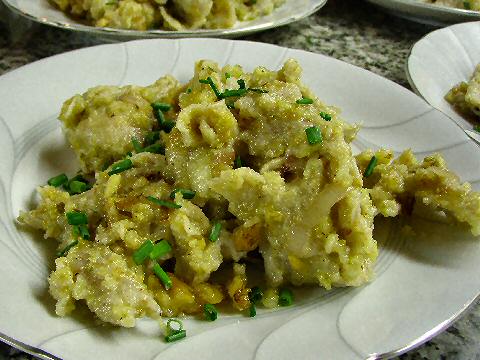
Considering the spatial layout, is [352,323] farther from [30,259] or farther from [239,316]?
[30,259]

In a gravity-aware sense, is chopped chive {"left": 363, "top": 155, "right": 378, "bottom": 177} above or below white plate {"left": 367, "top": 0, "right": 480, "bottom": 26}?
above

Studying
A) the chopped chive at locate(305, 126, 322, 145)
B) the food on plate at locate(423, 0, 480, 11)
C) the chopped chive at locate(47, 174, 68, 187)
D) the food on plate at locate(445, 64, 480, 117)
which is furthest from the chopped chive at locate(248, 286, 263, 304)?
the food on plate at locate(423, 0, 480, 11)

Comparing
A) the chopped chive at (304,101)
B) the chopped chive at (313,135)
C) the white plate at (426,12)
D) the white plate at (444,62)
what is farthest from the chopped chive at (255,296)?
the white plate at (426,12)

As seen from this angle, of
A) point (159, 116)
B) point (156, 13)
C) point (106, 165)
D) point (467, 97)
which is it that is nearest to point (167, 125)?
point (159, 116)

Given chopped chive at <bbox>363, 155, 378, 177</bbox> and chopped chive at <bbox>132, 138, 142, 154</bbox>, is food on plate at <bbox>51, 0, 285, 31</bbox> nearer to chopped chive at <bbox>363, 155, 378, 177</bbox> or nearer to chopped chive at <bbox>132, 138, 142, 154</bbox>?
chopped chive at <bbox>132, 138, 142, 154</bbox>

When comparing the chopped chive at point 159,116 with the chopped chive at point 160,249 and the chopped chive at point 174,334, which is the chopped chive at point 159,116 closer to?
the chopped chive at point 160,249

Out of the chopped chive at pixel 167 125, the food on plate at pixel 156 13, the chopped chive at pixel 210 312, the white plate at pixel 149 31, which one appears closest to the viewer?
the chopped chive at pixel 210 312

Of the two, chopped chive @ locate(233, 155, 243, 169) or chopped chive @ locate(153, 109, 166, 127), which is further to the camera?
chopped chive @ locate(153, 109, 166, 127)

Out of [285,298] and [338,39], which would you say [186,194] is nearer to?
[285,298]
